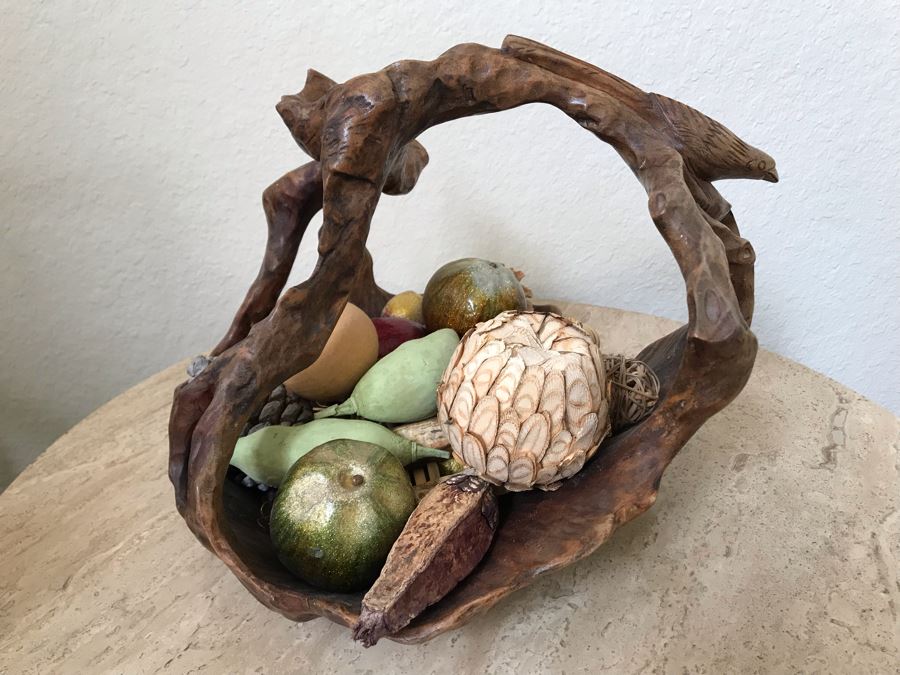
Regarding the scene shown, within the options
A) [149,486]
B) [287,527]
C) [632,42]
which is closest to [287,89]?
[632,42]

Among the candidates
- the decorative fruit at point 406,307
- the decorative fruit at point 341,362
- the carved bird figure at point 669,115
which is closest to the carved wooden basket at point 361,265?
the carved bird figure at point 669,115

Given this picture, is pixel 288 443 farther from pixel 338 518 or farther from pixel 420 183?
pixel 420 183

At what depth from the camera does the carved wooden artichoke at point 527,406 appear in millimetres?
493

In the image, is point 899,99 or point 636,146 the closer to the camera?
point 636,146

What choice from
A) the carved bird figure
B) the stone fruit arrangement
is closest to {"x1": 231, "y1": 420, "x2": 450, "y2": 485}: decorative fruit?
the stone fruit arrangement

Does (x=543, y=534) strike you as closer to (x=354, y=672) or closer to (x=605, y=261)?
(x=354, y=672)

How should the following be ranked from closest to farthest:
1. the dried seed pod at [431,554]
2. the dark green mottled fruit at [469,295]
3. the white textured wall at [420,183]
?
the dried seed pod at [431,554] < the dark green mottled fruit at [469,295] < the white textured wall at [420,183]

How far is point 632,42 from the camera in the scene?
0.90 m

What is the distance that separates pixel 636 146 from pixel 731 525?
1.04ft

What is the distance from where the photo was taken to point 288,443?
555 mm

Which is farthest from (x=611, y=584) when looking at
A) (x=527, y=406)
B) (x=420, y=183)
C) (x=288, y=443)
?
(x=420, y=183)

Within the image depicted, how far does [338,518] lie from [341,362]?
0.57ft

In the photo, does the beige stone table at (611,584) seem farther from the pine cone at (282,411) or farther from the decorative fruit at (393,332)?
the decorative fruit at (393,332)

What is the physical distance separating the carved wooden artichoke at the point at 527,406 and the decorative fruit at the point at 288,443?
0.06 m
